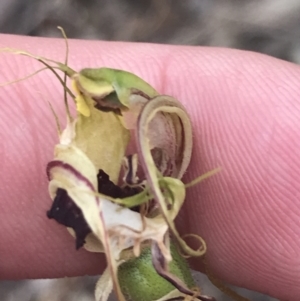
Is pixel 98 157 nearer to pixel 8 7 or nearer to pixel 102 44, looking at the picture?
pixel 102 44

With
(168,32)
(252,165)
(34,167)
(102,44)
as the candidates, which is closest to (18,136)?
(34,167)

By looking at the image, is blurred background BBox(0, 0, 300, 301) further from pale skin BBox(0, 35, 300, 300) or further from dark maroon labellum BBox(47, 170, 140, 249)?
dark maroon labellum BBox(47, 170, 140, 249)

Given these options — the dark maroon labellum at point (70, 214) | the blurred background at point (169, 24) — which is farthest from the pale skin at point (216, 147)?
the blurred background at point (169, 24)

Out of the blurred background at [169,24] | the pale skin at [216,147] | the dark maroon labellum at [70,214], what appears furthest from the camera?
the blurred background at [169,24]

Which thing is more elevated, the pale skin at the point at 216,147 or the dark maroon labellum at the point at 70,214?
the pale skin at the point at 216,147

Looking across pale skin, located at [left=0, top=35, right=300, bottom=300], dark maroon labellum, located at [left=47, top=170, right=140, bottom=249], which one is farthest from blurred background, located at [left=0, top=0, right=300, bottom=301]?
dark maroon labellum, located at [left=47, top=170, right=140, bottom=249]

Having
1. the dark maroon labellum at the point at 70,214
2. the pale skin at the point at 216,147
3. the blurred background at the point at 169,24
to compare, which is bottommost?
the dark maroon labellum at the point at 70,214

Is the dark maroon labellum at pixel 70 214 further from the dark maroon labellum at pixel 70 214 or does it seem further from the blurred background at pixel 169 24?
the blurred background at pixel 169 24
